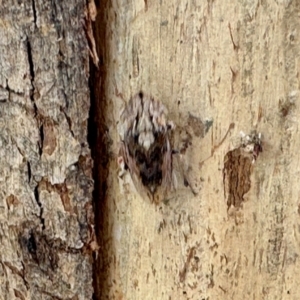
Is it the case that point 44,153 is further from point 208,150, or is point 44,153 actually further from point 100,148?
point 208,150

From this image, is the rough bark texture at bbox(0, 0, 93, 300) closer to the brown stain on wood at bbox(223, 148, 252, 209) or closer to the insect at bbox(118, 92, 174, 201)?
the insect at bbox(118, 92, 174, 201)

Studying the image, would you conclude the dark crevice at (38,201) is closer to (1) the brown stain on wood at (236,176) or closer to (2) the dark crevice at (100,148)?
(2) the dark crevice at (100,148)

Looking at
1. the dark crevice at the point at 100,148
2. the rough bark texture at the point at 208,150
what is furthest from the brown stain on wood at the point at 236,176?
the dark crevice at the point at 100,148

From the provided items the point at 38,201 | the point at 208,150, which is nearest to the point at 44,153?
the point at 38,201

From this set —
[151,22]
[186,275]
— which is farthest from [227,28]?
[186,275]

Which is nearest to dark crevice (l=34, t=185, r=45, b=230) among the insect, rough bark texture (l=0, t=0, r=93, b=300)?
rough bark texture (l=0, t=0, r=93, b=300)

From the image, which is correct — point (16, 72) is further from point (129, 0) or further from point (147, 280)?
point (147, 280)

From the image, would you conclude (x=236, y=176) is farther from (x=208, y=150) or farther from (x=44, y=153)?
(x=44, y=153)
